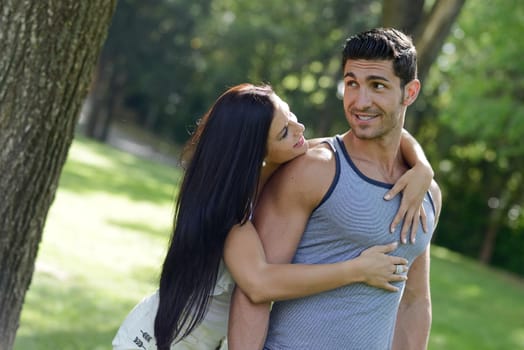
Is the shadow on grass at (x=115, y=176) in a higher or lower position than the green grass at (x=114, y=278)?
lower

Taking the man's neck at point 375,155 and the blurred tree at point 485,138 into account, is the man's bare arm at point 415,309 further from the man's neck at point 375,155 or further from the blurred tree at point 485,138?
the blurred tree at point 485,138

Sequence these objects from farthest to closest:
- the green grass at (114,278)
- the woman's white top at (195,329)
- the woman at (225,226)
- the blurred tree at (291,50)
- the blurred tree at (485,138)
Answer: the blurred tree at (291,50) → the blurred tree at (485,138) → the green grass at (114,278) → the woman's white top at (195,329) → the woman at (225,226)

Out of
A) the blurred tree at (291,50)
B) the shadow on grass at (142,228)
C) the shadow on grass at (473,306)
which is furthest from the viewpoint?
the blurred tree at (291,50)

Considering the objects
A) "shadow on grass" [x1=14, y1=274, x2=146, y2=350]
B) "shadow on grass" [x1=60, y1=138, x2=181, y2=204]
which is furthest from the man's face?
"shadow on grass" [x1=60, y1=138, x2=181, y2=204]

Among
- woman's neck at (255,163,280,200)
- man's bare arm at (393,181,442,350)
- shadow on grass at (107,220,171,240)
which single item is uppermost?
woman's neck at (255,163,280,200)

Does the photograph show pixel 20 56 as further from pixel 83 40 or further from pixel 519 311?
pixel 519 311

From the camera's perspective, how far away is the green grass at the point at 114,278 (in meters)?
9.34

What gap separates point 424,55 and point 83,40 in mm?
4931

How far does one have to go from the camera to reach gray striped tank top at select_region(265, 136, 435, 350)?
10.3 feet

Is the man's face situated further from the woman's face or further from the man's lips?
the woman's face

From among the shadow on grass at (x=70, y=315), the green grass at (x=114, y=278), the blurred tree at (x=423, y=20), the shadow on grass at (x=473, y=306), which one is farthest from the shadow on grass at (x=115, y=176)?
the blurred tree at (x=423, y=20)

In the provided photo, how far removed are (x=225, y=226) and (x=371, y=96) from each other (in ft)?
2.27

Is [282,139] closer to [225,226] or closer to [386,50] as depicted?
[225,226]

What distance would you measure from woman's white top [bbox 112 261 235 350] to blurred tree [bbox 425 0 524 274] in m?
21.7
